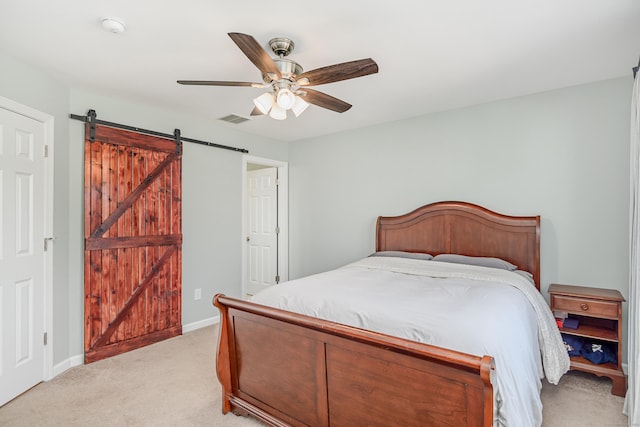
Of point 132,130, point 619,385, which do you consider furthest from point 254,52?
point 619,385

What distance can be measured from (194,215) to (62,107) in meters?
1.60

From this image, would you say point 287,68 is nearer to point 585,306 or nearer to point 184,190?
point 184,190

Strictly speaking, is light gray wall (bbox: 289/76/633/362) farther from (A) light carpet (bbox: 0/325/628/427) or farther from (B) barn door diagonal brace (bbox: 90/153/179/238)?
(B) barn door diagonal brace (bbox: 90/153/179/238)

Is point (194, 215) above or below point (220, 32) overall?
below

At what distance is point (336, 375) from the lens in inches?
69.4

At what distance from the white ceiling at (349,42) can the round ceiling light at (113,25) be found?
39mm

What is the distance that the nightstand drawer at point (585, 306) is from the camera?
2.56m

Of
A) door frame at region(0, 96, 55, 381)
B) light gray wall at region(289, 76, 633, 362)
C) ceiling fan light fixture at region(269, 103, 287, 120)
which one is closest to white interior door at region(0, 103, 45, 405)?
door frame at region(0, 96, 55, 381)

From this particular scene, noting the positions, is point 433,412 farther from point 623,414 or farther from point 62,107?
point 62,107

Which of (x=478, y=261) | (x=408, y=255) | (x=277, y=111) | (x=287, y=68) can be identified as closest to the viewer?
(x=287, y=68)

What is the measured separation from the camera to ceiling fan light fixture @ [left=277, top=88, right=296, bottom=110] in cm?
212

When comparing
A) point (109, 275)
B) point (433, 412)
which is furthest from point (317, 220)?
point (433, 412)

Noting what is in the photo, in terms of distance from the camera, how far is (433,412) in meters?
1.46

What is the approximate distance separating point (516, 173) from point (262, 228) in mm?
3524
